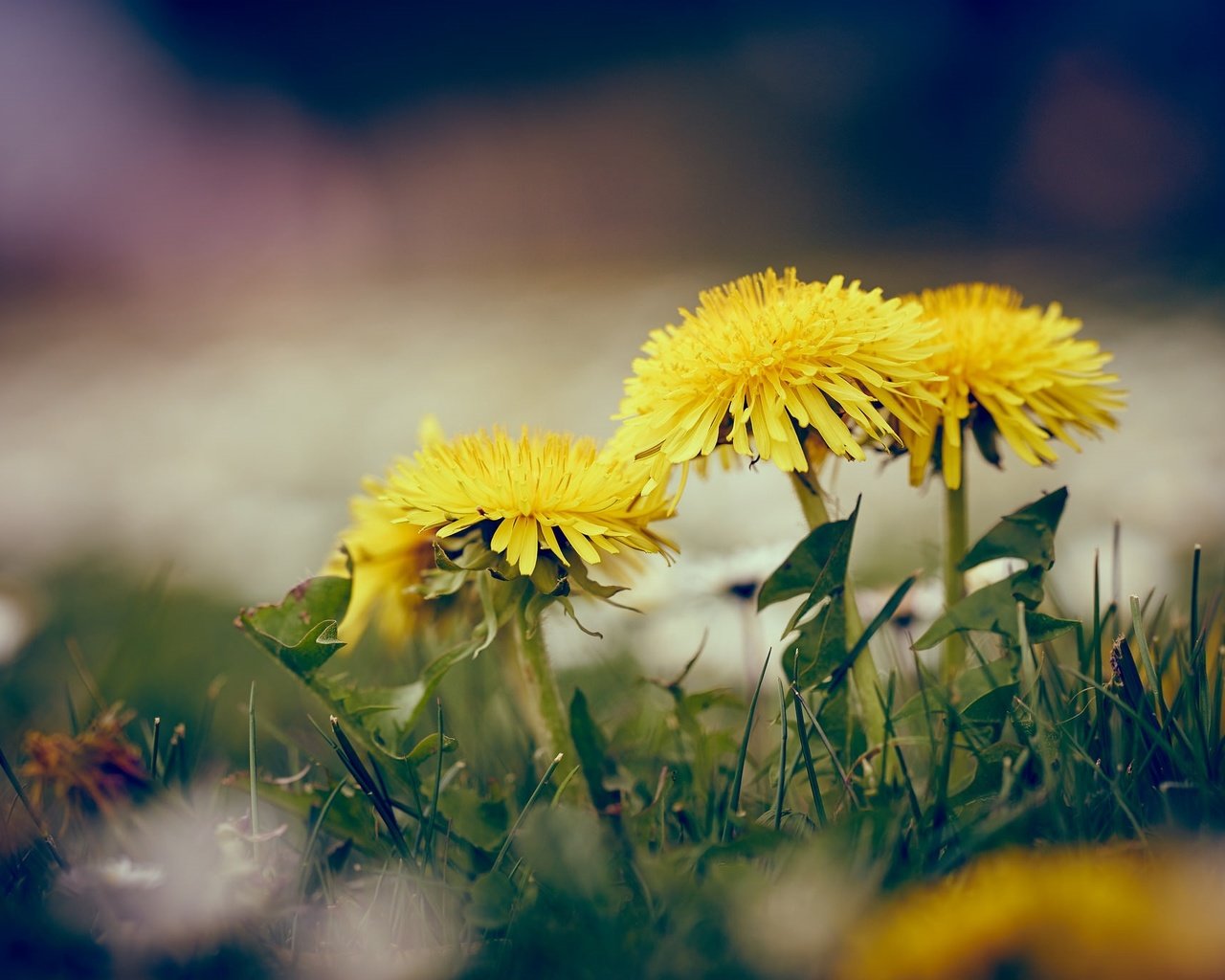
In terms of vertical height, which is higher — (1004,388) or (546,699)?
(1004,388)

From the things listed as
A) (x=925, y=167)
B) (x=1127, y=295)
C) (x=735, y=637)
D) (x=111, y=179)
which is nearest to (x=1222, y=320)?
(x=1127, y=295)

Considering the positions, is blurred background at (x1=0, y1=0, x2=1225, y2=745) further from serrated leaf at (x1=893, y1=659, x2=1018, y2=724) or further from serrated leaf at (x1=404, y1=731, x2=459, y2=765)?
serrated leaf at (x1=404, y1=731, x2=459, y2=765)

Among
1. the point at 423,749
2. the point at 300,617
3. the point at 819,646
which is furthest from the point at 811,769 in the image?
the point at 300,617

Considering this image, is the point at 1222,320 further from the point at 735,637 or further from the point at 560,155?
the point at 560,155

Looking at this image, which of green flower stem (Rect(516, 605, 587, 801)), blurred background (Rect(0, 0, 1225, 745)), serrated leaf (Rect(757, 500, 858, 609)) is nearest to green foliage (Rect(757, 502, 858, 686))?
serrated leaf (Rect(757, 500, 858, 609))

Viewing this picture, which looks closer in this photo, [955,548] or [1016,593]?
[1016,593]

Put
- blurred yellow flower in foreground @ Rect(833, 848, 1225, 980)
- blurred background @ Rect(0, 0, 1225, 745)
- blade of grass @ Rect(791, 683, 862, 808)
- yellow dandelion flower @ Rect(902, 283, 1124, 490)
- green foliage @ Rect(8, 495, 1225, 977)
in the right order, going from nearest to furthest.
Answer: blurred yellow flower in foreground @ Rect(833, 848, 1225, 980) < green foliage @ Rect(8, 495, 1225, 977) < blade of grass @ Rect(791, 683, 862, 808) < yellow dandelion flower @ Rect(902, 283, 1124, 490) < blurred background @ Rect(0, 0, 1225, 745)

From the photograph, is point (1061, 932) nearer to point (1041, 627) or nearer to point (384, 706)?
point (1041, 627)

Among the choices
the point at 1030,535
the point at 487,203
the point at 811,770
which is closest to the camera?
the point at 811,770
